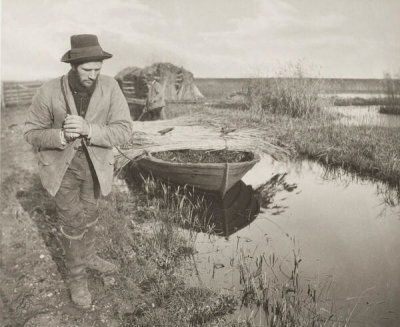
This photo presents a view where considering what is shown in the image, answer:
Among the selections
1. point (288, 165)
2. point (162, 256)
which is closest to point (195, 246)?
point (162, 256)

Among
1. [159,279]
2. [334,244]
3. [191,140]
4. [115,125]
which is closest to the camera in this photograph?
[115,125]

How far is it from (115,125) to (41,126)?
554 millimetres

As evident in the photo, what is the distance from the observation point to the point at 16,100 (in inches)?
819

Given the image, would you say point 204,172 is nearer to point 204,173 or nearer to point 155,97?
point 204,173

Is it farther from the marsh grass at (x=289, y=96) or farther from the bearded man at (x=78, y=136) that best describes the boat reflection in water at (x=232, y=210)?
the marsh grass at (x=289, y=96)

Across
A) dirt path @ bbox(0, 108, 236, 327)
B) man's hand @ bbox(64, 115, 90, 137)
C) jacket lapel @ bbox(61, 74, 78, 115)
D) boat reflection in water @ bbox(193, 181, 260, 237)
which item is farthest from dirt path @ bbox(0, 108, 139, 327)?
boat reflection in water @ bbox(193, 181, 260, 237)

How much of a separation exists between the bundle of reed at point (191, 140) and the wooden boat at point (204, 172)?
0.33 m

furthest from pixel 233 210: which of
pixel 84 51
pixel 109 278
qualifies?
pixel 84 51

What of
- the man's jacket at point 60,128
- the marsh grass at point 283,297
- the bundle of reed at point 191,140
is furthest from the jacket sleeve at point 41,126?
the bundle of reed at point 191,140

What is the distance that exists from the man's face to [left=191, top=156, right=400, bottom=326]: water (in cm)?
224

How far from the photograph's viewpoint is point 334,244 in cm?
479

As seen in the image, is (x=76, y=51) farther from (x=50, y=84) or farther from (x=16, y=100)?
(x=16, y=100)

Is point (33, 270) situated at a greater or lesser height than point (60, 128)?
lesser

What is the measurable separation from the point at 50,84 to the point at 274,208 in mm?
4024
